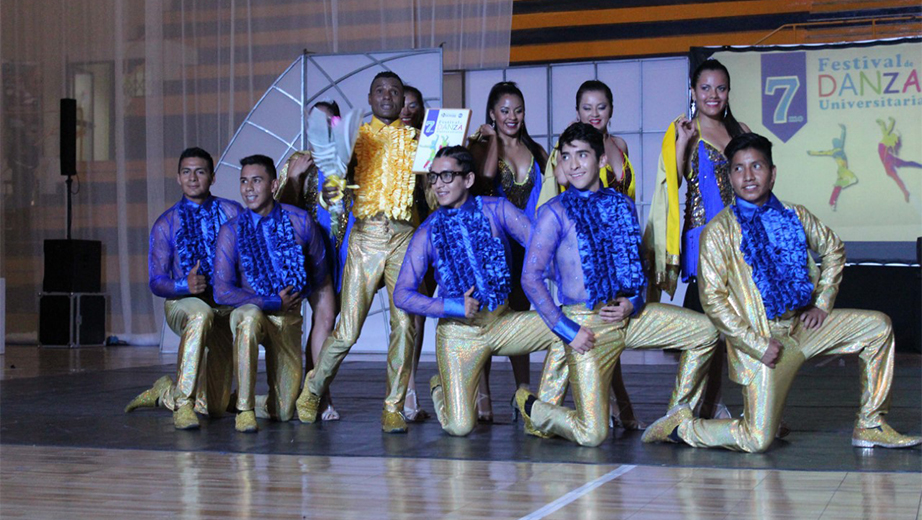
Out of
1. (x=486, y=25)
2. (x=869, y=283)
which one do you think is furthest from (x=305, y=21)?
(x=869, y=283)

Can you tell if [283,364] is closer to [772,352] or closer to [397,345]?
[397,345]

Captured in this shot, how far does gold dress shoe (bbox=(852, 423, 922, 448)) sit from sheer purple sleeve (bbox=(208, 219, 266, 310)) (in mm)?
2206

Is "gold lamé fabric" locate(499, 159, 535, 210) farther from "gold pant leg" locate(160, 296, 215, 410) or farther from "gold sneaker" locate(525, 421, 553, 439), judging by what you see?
"gold pant leg" locate(160, 296, 215, 410)

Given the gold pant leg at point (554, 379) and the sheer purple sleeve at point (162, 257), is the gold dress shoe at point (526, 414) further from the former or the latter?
the sheer purple sleeve at point (162, 257)

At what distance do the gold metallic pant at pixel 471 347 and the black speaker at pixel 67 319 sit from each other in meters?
6.58

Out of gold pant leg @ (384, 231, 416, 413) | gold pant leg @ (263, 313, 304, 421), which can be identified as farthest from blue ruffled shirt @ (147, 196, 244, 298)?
gold pant leg @ (384, 231, 416, 413)

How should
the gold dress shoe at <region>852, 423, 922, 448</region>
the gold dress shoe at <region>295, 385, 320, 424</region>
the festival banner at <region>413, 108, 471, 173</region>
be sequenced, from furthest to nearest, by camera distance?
1. the gold dress shoe at <region>295, 385, 320, 424</region>
2. the festival banner at <region>413, 108, 471, 173</region>
3. the gold dress shoe at <region>852, 423, 922, 448</region>

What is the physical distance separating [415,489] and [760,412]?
46.4 inches

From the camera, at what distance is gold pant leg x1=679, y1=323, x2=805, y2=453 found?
3.38 metres

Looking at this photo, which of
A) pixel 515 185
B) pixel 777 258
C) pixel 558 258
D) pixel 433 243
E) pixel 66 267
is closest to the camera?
pixel 777 258

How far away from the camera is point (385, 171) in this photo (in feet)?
14.2

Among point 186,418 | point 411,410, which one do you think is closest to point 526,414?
point 411,410

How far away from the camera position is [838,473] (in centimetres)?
301

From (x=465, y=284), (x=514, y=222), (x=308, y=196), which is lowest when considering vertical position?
(x=465, y=284)
